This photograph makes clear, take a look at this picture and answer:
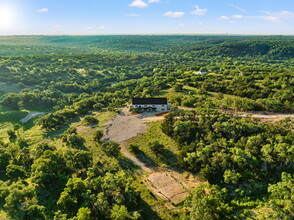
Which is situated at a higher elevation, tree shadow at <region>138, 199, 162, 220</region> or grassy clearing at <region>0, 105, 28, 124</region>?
grassy clearing at <region>0, 105, 28, 124</region>

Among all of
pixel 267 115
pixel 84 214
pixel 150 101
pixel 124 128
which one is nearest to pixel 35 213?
pixel 84 214

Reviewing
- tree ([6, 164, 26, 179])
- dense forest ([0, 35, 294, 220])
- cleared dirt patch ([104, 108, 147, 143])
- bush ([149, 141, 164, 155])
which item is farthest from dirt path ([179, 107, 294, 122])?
tree ([6, 164, 26, 179])

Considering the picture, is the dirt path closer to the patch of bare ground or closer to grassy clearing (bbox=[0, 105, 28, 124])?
the patch of bare ground

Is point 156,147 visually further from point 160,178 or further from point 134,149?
point 160,178

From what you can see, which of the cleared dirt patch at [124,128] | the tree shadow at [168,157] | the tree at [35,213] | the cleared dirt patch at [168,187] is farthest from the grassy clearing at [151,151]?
the tree at [35,213]

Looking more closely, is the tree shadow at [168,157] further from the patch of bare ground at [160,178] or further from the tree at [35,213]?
the tree at [35,213]

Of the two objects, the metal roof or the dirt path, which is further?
the metal roof

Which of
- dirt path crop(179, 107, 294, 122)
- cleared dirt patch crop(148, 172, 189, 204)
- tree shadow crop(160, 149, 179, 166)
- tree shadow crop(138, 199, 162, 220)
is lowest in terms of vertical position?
tree shadow crop(138, 199, 162, 220)
